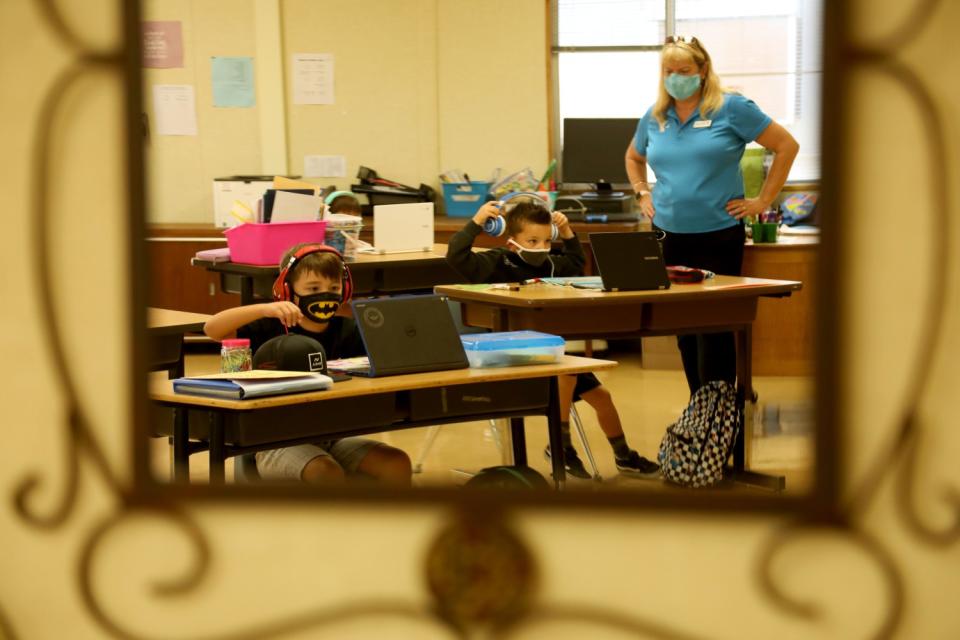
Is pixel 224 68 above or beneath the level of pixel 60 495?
above

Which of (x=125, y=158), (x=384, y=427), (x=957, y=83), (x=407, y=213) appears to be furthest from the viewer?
(x=407, y=213)

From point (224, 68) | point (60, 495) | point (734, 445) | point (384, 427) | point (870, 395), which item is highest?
point (224, 68)

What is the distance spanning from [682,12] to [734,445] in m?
3.69

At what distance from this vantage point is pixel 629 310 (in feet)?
12.1

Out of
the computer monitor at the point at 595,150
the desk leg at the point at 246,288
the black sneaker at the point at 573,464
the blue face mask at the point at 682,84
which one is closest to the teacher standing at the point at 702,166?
the blue face mask at the point at 682,84

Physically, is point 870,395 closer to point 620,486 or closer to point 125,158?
point 620,486

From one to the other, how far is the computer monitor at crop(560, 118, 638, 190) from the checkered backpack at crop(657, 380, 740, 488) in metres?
2.98

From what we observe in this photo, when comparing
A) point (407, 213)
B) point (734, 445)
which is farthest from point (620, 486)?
point (407, 213)

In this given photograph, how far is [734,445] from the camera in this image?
3707 mm

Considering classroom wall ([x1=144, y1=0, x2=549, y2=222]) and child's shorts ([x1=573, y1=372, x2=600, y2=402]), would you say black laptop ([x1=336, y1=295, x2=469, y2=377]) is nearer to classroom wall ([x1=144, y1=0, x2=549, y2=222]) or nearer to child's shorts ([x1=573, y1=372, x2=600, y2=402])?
child's shorts ([x1=573, y1=372, x2=600, y2=402])

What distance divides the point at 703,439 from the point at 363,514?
8.17 ft

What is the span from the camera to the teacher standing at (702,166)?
Answer: 3900mm

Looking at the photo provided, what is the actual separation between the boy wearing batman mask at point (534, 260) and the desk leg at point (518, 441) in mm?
569

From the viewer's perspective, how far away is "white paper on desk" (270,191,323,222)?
4465 millimetres
